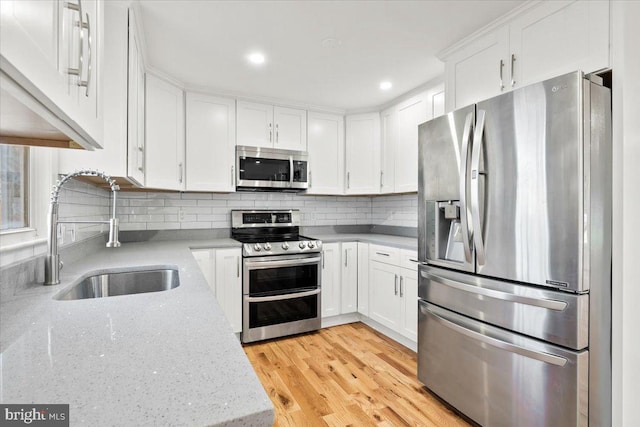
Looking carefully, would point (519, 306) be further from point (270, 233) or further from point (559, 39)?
point (270, 233)

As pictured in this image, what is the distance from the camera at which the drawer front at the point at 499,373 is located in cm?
140

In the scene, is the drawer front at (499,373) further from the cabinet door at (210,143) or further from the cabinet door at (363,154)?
the cabinet door at (210,143)

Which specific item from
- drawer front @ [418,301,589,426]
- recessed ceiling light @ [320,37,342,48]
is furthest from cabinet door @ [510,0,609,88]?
drawer front @ [418,301,589,426]

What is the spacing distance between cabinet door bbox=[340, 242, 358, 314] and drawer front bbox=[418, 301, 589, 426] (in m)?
1.35

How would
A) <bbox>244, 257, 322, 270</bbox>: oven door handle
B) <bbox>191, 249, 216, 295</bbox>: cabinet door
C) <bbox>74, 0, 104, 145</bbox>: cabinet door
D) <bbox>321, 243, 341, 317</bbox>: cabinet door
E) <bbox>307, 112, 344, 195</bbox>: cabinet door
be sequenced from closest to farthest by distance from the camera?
<bbox>74, 0, 104, 145</bbox>: cabinet door, <bbox>191, 249, 216, 295</bbox>: cabinet door, <bbox>244, 257, 322, 270</bbox>: oven door handle, <bbox>321, 243, 341, 317</bbox>: cabinet door, <bbox>307, 112, 344, 195</bbox>: cabinet door

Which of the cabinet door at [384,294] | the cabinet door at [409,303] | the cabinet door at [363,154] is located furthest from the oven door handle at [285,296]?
the cabinet door at [363,154]

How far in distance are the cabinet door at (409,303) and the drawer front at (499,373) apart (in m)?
0.54

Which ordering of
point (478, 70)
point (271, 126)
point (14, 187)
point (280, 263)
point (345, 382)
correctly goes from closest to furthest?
point (14, 187)
point (478, 70)
point (345, 382)
point (280, 263)
point (271, 126)

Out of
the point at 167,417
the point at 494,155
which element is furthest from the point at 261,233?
the point at 167,417

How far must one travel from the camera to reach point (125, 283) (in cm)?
169

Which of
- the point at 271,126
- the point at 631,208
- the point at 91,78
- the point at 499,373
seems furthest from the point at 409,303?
the point at 91,78

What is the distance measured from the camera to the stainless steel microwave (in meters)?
3.21

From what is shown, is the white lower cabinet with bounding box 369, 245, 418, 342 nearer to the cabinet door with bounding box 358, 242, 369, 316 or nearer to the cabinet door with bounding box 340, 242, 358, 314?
the cabinet door with bounding box 358, 242, 369, 316

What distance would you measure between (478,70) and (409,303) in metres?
1.82
